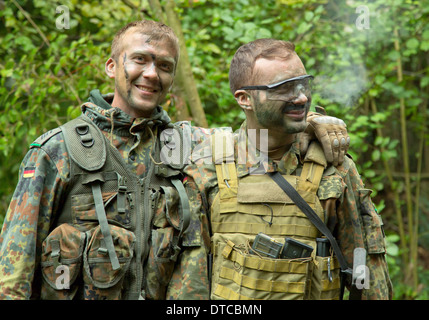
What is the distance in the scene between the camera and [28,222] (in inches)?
99.6

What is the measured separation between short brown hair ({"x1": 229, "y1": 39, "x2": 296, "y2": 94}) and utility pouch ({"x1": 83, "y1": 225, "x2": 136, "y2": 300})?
3.43 feet

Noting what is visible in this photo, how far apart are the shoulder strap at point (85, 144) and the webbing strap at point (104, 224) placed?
0.11 m

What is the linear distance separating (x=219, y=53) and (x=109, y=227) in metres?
2.94

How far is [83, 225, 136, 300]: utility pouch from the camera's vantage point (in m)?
2.56

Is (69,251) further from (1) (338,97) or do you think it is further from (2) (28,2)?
(2) (28,2)

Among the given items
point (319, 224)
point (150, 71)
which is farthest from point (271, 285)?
point (150, 71)

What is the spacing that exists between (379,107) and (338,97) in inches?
58.9

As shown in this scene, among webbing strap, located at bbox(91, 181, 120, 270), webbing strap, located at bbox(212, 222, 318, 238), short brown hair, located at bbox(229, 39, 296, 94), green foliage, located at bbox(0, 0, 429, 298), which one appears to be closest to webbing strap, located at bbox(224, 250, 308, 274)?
webbing strap, located at bbox(212, 222, 318, 238)

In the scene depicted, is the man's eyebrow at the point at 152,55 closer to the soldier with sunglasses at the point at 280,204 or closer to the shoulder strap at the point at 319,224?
the soldier with sunglasses at the point at 280,204

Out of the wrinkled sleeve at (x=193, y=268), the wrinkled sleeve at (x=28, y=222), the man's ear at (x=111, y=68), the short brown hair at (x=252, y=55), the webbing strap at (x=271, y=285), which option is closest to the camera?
the wrinkled sleeve at (x=28, y=222)

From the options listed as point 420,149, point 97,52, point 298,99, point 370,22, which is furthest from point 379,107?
point 298,99

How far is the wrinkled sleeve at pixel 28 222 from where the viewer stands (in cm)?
248

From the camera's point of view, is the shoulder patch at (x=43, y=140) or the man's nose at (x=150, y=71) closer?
the shoulder patch at (x=43, y=140)

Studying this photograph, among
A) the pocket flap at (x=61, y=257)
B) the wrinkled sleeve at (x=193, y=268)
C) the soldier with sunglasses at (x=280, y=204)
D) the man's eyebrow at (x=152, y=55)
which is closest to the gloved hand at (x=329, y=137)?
the soldier with sunglasses at (x=280, y=204)
